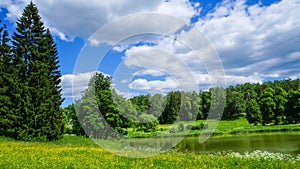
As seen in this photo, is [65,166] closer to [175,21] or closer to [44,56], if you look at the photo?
[175,21]

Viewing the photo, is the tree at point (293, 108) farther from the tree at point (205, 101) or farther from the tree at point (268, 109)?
the tree at point (205, 101)

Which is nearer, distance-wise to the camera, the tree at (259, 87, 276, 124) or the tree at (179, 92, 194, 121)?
the tree at (179, 92, 194, 121)

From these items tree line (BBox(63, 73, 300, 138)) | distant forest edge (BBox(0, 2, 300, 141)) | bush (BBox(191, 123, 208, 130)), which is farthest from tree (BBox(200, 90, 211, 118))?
distant forest edge (BBox(0, 2, 300, 141))

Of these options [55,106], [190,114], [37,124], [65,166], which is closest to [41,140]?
[37,124]

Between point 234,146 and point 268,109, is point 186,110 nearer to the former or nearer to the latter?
point 234,146

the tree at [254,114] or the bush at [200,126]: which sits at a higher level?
the tree at [254,114]

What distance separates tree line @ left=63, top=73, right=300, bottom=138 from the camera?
37812 millimetres

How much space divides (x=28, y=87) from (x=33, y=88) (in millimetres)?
563

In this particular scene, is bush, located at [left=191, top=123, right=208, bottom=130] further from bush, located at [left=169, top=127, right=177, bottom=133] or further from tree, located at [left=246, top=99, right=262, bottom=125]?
tree, located at [left=246, top=99, right=262, bottom=125]

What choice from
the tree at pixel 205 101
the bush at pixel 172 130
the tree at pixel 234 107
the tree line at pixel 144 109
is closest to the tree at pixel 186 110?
the tree line at pixel 144 109

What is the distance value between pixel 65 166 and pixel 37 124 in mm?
23548

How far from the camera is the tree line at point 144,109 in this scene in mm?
37812

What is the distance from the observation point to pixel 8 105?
34.7 m

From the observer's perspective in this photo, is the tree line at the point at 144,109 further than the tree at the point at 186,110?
No
